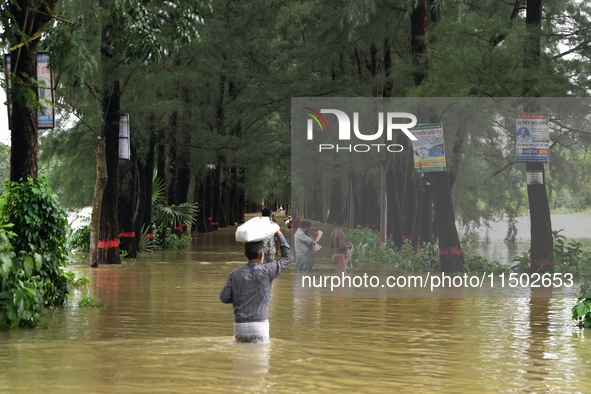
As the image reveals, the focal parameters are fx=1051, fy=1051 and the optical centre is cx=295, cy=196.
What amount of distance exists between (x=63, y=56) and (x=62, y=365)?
8787 mm

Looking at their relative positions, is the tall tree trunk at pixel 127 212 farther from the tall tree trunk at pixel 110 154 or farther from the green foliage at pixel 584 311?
the green foliage at pixel 584 311

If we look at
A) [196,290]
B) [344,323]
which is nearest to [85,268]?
[196,290]

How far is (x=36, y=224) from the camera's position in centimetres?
1605

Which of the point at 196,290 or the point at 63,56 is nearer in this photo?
the point at 63,56

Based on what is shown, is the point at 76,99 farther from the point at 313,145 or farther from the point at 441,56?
the point at 441,56

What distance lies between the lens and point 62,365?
11328 millimetres

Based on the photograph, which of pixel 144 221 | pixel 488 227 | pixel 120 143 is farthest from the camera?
pixel 144 221

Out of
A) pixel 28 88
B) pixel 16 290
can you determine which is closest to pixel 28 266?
pixel 16 290

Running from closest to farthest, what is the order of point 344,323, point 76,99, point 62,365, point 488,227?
1. point 62,365
2. point 344,323
3. point 488,227
4. point 76,99

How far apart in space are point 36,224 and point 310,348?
542 cm

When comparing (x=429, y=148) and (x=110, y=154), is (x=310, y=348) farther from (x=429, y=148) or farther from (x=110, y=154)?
(x=110, y=154)

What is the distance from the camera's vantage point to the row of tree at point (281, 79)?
1836cm

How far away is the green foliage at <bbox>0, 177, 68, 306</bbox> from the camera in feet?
52.2

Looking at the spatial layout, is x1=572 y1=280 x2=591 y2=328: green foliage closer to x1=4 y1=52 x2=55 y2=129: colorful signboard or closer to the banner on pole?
x1=4 y1=52 x2=55 y2=129: colorful signboard
